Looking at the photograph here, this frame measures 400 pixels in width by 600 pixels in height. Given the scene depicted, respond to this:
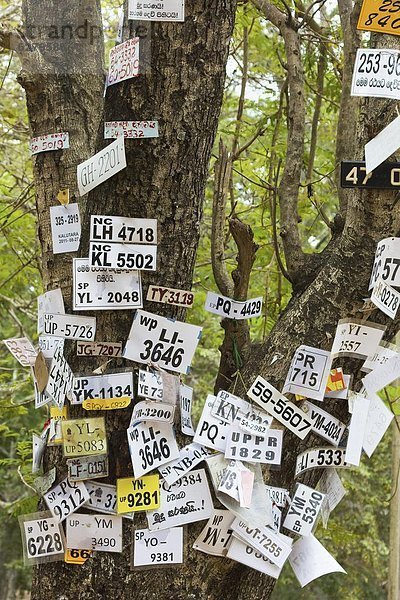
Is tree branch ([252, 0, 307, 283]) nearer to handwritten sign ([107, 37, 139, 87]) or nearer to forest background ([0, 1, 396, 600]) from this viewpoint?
forest background ([0, 1, 396, 600])

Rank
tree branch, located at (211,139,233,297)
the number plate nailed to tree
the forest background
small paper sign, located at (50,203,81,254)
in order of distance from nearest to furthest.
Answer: the number plate nailed to tree < small paper sign, located at (50,203,81,254) < tree branch, located at (211,139,233,297) < the forest background

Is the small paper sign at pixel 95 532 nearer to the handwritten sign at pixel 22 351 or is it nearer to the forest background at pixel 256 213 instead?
the handwritten sign at pixel 22 351

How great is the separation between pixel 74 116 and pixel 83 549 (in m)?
1.48

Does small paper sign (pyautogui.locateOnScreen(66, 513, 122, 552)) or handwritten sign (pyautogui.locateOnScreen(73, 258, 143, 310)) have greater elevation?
handwritten sign (pyautogui.locateOnScreen(73, 258, 143, 310))

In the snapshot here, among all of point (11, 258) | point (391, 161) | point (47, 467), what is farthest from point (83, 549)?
point (11, 258)

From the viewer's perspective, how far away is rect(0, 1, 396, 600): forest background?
4332mm

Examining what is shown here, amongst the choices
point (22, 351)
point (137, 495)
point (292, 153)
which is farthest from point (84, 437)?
point (292, 153)

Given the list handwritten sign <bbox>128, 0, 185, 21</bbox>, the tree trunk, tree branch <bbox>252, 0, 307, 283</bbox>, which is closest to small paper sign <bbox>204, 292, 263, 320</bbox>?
tree branch <bbox>252, 0, 307, 283</bbox>

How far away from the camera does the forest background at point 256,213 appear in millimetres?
4332

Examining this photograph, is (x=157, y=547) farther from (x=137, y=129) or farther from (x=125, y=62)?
(x=125, y=62)

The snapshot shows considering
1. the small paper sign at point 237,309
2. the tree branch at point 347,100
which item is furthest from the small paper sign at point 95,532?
the tree branch at point 347,100

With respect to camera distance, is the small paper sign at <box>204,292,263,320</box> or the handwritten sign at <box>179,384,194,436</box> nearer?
the handwritten sign at <box>179,384,194,436</box>

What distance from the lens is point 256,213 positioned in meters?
5.47

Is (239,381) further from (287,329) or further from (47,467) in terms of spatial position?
(47,467)
